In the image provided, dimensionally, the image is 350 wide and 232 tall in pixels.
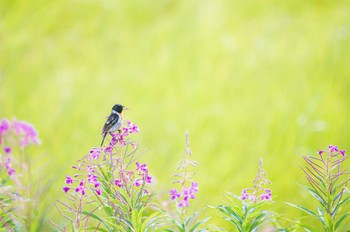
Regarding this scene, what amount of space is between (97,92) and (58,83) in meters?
0.40

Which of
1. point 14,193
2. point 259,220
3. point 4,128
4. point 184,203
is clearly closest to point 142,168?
point 184,203

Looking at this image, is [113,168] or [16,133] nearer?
[113,168]

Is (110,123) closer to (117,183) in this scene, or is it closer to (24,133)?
(117,183)

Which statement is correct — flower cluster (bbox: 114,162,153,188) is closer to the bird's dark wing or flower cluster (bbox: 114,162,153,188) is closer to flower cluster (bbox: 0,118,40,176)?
the bird's dark wing

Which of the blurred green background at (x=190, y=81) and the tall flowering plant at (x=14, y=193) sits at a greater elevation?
the blurred green background at (x=190, y=81)

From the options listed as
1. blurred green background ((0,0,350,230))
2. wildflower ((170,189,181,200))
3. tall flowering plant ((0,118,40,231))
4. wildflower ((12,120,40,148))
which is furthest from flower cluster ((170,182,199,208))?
blurred green background ((0,0,350,230))

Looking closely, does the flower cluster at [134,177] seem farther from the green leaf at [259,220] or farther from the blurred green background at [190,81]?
the blurred green background at [190,81]

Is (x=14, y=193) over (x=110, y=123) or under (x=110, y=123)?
under

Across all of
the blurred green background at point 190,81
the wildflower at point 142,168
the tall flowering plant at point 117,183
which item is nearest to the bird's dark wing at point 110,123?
the tall flowering plant at point 117,183

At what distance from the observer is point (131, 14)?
18.0ft

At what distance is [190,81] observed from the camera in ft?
14.1

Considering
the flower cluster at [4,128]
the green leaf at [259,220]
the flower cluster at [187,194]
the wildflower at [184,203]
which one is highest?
the flower cluster at [4,128]

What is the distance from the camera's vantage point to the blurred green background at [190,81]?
3.48 meters

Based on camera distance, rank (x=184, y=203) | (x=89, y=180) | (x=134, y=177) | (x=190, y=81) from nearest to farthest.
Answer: (x=89, y=180) < (x=134, y=177) < (x=184, y=203) < (x=190, y=81)
